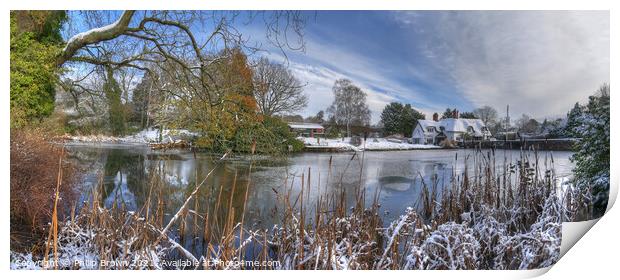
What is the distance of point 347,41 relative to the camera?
2906mm

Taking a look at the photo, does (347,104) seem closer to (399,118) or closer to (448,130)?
(399,118)

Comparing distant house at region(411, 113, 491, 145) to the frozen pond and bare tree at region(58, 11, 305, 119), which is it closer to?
the frozen pond

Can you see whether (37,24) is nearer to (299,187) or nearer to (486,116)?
(299,187)

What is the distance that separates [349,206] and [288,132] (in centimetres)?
78

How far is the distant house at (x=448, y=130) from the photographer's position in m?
3.00

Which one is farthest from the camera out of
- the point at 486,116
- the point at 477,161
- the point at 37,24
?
the point at 477,161

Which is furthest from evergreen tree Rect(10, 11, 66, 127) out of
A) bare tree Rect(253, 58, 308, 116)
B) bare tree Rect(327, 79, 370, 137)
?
bare tree Rect(327, 79, 370, 137)

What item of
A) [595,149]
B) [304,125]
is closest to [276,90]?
[304,125]

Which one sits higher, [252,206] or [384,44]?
[384,44]

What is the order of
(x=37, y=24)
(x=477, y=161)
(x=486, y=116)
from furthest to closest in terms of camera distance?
(x=477, y=161)
(x=486, y=116)
(x=37, y=24)

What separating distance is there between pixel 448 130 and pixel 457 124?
0.09 metres

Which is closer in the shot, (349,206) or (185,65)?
(349,206)

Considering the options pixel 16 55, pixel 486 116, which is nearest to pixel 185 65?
pixel 16 55

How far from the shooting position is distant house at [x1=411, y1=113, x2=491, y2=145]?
9.86 ft
